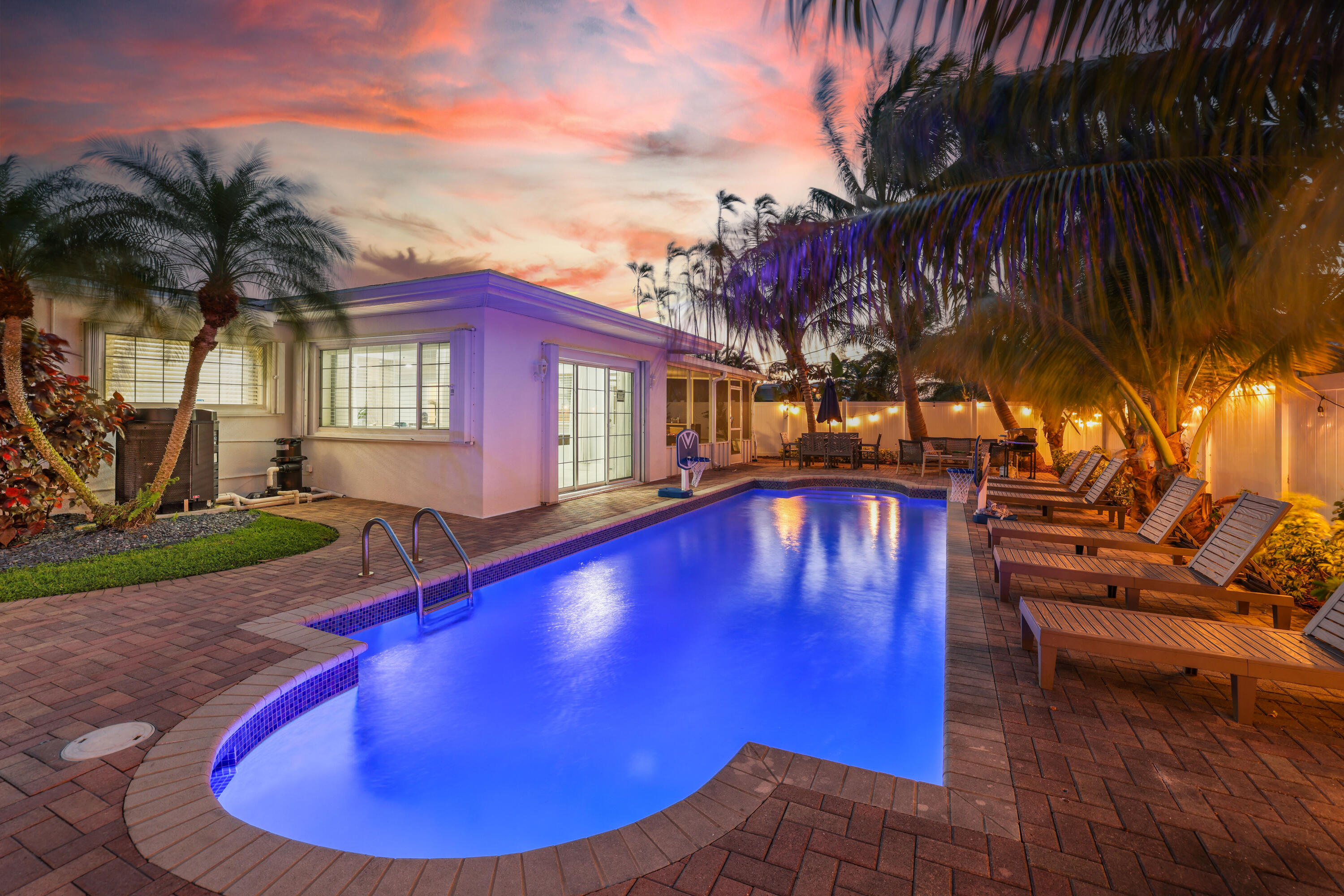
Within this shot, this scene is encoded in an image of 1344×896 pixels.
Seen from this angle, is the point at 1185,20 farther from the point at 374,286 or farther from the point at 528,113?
the point at 528,113

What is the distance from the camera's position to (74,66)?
7430mm

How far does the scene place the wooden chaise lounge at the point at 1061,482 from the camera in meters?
8.45

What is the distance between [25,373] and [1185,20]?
9.57m

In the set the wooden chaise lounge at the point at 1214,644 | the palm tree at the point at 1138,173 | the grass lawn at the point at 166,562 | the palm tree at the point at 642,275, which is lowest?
the grass lawn at the point at 166,562

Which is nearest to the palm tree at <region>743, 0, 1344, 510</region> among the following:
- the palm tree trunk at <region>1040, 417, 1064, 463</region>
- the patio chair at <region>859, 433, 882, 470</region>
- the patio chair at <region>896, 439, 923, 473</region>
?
the patio chair at <region>896, 439, 923, 473</region>

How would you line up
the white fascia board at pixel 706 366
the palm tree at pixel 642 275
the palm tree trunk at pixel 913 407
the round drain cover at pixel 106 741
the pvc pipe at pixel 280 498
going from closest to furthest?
the round drain cover at pixel 106 741
the pvc pipe at pixel 280 498
the white fascia board at pixel 706 366
the palm tree trunk at pixel 913 407
the palm tree at pixel 642 275

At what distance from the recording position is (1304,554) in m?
4.40

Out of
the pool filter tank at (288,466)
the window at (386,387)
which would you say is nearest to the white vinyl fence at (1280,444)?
the window at (386,387)

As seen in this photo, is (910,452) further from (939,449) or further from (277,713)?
(277,713)

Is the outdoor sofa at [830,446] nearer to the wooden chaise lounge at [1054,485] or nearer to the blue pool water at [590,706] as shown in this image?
the wooden chaise lounge at [1054,485]

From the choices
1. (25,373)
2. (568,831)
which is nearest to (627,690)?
(568,831)

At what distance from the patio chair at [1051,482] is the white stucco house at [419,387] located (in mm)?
4903

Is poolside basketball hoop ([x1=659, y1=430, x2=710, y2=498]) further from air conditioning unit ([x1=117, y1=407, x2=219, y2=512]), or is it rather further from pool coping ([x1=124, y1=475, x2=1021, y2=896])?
pool coping ([x1=124, y1=475, x2=1021, y2=896])

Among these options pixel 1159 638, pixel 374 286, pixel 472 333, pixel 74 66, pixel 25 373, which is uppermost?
pixel 74 66
